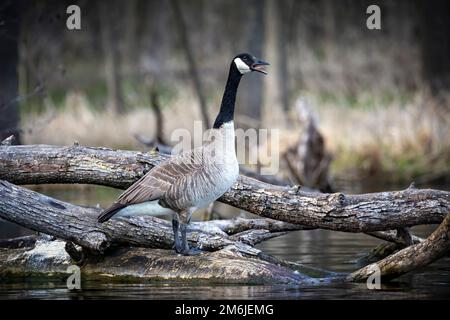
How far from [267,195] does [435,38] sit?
58.8 feet

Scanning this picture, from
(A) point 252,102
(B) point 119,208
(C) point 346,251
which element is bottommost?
(C) point 346,251

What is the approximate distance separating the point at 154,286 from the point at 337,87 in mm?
21947

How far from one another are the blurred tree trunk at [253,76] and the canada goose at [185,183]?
43.5 ft

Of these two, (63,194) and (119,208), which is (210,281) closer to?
(119,208)

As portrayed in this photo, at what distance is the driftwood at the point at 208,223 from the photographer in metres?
8.93

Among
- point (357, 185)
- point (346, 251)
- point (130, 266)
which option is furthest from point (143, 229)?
point (357, 185)

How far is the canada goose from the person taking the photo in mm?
8867

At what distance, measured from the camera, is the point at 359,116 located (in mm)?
20750

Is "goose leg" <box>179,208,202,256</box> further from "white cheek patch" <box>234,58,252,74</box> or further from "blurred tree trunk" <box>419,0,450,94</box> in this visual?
"blurred tree trunk" <box>419,0,450,94</box>

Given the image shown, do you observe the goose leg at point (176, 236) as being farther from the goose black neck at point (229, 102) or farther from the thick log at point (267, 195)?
the goose black neck at point (229, 102)

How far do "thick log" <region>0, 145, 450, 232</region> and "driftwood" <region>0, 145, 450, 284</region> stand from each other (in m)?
0.01

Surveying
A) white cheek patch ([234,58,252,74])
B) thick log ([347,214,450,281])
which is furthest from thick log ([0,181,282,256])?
white cheek patch ([234,58,252,74])

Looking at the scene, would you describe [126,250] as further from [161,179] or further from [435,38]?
[435,38]

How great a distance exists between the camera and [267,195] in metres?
9.45
